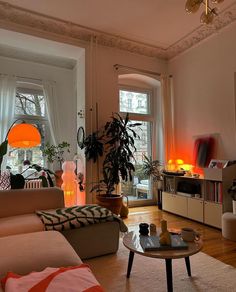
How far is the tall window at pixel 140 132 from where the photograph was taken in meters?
5.53

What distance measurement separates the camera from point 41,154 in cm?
556

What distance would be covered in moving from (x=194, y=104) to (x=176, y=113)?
1.93 feet

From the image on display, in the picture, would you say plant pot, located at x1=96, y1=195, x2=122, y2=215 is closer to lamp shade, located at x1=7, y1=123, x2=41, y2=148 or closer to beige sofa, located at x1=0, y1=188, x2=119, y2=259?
beige sofa, located at x1=0, y1=188, x2=119, y2=259

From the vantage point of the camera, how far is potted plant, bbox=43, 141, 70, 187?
5191 millimetres

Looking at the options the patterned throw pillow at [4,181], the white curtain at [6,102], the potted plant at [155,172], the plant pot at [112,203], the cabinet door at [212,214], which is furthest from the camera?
the potted plant at [155,172]

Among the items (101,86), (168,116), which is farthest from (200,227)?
(101,86)

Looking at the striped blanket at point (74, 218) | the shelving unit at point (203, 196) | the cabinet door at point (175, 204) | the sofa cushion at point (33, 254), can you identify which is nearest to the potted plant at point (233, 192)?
the shelving unit at point (203, 196)

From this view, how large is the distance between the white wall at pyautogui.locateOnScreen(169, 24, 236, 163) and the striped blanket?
2.56m

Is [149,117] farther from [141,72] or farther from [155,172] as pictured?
[155,172]

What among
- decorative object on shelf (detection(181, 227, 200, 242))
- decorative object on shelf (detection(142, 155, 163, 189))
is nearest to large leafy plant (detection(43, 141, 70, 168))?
decorative object on shelf (detection(142, 155, 163, 189))

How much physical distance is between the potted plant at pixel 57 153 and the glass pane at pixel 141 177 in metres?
1.51

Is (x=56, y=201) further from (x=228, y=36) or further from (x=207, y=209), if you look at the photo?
(x=228, y=36)

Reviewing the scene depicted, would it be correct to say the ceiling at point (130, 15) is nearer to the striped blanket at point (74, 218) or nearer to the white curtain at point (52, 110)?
the white curtain at point (52, 110)

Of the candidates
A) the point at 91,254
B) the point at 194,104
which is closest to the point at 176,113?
the point at 194,104
